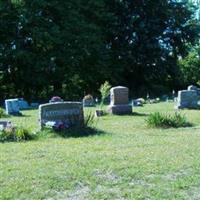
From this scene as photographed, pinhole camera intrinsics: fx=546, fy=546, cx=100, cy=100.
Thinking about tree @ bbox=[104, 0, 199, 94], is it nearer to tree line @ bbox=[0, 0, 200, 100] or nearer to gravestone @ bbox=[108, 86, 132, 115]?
tree line @ bbox=[0, 0, 200, 100]

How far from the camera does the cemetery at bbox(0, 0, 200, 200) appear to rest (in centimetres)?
763

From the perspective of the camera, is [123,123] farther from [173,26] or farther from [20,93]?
[173,26]

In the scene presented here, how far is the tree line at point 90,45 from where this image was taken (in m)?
37.1

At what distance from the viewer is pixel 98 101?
107 ft

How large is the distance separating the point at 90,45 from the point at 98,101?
7.49 meters

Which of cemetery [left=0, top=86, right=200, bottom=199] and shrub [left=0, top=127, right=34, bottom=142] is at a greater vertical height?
shrub [left=0, top=127, right=34, bottom=142]

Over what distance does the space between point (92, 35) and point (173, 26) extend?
11604mm

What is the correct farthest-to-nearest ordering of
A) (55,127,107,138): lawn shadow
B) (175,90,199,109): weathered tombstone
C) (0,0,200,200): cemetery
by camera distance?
(175,90,199,109): weathered tombstone < (55,127,107,138): lawn shadow < (0,0,200,200): cemetery

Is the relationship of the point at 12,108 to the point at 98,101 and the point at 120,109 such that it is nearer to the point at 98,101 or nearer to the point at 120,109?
the point at 120,109

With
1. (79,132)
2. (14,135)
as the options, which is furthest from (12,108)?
(14,135)

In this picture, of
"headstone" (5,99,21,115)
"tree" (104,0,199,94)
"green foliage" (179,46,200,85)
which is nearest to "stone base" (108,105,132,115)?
"headstone" (5,99,21,115)

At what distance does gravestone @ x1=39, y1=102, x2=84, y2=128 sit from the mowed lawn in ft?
4.66

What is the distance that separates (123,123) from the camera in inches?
630

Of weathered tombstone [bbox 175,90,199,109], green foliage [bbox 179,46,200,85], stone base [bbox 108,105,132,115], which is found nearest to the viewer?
stone base [bbox 108,105,132,115]
